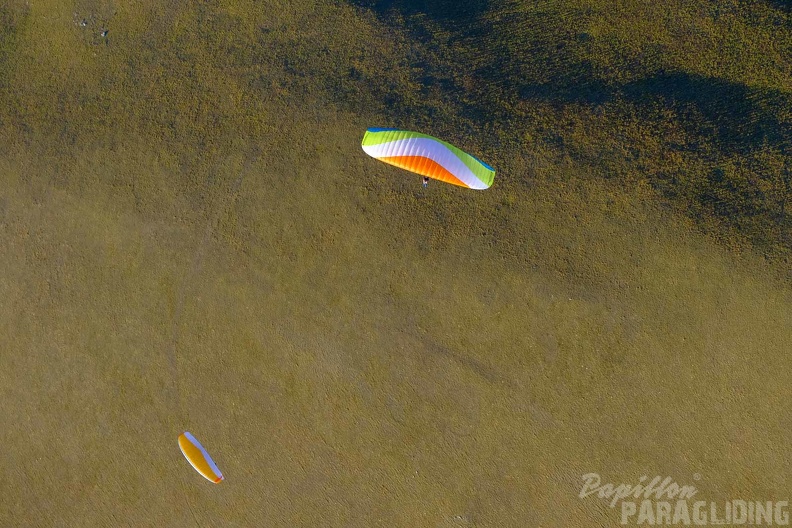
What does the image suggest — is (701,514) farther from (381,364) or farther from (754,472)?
(381,364)

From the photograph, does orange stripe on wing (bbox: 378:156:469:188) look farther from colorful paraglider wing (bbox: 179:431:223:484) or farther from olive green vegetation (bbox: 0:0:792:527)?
colorful paraglider wing (bbox: 179:431:223:484)

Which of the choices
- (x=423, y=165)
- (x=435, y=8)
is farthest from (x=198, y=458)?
(x=435, y=8)

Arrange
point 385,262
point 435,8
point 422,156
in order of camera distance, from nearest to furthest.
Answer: point 422,156
point 385,262
point 435,8

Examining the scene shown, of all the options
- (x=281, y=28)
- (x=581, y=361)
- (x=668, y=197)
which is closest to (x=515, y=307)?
(x=581, y=361)

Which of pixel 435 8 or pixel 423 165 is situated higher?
pixel 435 8

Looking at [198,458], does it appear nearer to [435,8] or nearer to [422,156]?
[422,156]

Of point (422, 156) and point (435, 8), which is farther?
point (435, 8)

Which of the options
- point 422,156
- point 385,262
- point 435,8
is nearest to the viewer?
point 422,156
